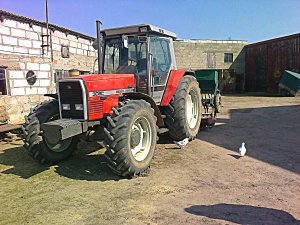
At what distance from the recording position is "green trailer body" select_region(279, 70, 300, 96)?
648 inches

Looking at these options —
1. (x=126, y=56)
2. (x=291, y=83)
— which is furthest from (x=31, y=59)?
(x=291, y=83)

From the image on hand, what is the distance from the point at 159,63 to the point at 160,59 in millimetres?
109

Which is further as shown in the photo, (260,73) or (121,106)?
(260,73)

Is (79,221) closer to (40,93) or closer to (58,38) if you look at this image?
(40,93)

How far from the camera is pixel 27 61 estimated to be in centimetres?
1011

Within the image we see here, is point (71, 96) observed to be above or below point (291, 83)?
below

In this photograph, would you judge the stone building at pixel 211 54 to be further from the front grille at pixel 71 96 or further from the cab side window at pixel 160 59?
the front grille at pixel 71 96

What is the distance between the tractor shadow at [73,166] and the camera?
455 centimetres

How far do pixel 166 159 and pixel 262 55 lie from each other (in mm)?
19100

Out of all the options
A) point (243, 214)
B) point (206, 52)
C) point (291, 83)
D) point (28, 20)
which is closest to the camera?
point (243, 214)

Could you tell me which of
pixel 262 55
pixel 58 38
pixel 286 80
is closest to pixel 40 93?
pixel 58 38

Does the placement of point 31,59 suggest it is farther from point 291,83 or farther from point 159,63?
point 291,83

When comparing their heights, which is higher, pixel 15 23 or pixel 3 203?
pixel 15 23

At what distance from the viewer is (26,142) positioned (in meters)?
4.65
